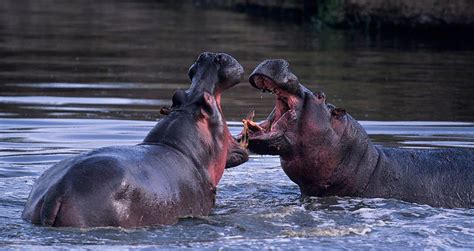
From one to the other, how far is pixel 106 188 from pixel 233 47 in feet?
47.5

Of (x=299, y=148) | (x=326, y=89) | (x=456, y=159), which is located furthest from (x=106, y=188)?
(x=326, y=89)

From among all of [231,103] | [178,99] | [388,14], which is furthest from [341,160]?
[388,14]

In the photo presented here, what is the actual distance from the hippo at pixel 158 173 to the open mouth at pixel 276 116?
1.44ft

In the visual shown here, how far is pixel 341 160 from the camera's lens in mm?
8102

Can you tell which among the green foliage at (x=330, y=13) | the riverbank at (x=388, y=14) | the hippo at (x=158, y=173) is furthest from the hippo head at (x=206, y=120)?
the green foliage at (x=330, y=13)

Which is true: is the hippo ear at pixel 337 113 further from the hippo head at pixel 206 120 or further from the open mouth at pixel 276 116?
the hippo head at pixel 206 120

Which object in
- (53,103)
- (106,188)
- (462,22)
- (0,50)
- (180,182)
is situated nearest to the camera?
(106,188)

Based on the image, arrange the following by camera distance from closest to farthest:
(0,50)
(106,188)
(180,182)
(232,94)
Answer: (106,188)
(180,182)
(232,94)
(0,50)

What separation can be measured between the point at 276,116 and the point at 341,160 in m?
0.56

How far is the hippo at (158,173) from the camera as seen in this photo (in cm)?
601

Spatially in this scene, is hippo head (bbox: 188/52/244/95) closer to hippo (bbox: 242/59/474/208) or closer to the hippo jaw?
the hippo jaw

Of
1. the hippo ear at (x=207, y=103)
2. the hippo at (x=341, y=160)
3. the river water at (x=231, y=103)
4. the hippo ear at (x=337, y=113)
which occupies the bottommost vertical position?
the river water at (x=231, y=103)

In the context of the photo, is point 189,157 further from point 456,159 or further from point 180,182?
point 456,159

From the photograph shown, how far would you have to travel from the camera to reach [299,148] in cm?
791
